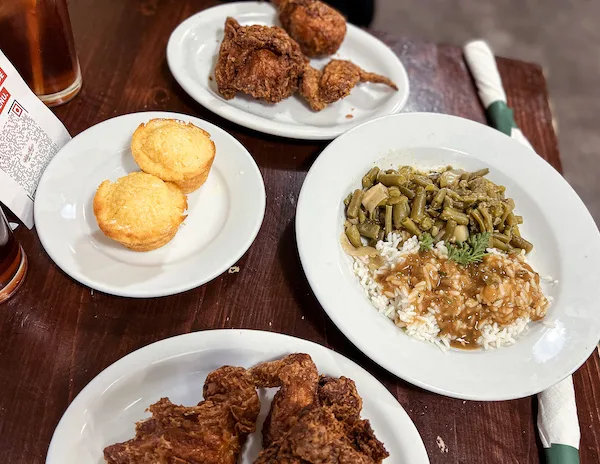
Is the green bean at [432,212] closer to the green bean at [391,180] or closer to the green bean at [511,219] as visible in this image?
the green bean at [391,180]

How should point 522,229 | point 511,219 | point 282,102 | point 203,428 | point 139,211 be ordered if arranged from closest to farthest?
1. point 203,428
2. point 139,211
3. point 511,219
4. point 522,229
5. point 282,102

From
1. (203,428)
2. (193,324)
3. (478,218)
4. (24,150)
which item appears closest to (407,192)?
(478,218)

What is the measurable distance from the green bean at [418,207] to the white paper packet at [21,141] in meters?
1.53

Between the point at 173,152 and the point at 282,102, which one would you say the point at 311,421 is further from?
the point at 282,102

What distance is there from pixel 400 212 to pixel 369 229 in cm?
16

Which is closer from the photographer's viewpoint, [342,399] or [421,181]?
[342,399]

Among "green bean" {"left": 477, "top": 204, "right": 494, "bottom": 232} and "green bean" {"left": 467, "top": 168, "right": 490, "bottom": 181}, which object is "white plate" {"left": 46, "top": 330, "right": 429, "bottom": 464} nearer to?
"green bean" {"left": 477, "top": 204, "right": 494, "bottom": 232}

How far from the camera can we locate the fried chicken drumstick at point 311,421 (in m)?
1.37

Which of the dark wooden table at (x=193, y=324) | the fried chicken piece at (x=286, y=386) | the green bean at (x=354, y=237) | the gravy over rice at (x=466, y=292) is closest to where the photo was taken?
the fried chicken piece at (x=286, y=386)

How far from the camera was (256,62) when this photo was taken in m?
2.51

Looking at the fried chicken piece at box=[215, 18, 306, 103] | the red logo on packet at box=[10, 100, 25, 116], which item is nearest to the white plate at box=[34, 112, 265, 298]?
the red logo on packet at box=[10, 100, 25, 116]

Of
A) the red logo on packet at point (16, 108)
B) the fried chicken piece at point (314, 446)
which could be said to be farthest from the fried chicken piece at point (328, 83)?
the fried chicken piece at point (314, 446)

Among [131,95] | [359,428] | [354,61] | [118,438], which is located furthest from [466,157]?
[118,438]

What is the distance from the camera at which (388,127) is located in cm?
242
